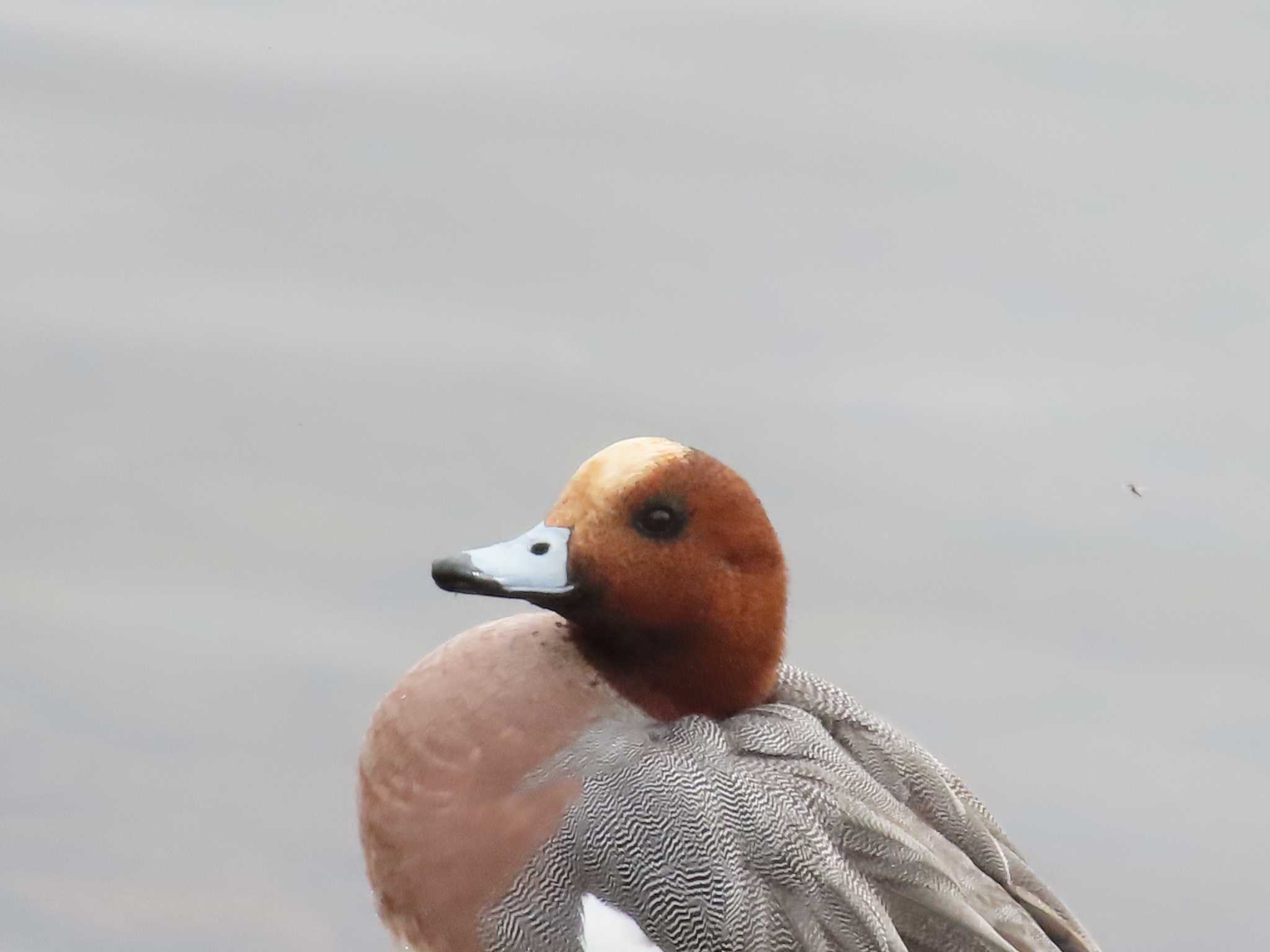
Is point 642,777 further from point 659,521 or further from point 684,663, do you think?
point 659,521

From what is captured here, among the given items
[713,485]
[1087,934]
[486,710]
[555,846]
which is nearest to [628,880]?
[555,846]

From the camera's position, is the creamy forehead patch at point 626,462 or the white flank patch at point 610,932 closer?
the white flank patch at point 610,932

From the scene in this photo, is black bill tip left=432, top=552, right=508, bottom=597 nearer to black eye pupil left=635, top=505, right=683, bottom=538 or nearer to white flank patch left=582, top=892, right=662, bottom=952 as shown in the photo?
→ black eye pupil left=635, top=505, right=683, bottom=538

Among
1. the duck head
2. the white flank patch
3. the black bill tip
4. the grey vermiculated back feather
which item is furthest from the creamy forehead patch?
the white flank patch

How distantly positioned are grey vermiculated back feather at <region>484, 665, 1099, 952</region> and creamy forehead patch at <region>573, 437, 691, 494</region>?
36cm

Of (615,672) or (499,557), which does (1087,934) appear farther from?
(499,557)

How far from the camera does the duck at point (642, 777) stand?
10.9 feet

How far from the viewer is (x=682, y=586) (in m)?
3.42

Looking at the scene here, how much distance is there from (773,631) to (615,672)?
239mm

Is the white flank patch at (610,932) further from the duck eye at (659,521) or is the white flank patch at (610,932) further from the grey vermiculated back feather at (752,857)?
the duck eye at (659,521)

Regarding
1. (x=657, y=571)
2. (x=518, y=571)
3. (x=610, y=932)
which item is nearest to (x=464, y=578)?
(x=518, y=571)

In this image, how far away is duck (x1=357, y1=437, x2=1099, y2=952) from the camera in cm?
332

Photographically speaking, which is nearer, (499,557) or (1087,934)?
(499,557)

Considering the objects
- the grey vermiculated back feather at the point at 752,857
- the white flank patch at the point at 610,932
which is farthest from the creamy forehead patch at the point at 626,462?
the white flank patch at the point at 610,932
